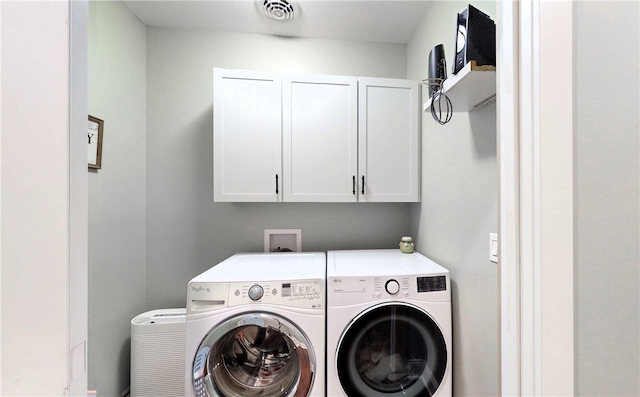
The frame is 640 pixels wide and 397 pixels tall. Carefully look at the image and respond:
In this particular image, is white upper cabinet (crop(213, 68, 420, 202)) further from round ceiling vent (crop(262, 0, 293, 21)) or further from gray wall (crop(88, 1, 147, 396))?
gray wall (crop(88, 1, 147, 396))

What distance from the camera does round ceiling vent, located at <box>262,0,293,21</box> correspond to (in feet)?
5.24

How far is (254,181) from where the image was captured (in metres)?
1.63

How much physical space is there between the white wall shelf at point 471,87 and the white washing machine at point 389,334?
83 centimetres

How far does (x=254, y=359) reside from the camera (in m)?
1.33

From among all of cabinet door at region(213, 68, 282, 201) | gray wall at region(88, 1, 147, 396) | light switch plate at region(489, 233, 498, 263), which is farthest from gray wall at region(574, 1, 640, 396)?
gray wall at region(88, 1, 147, 396)

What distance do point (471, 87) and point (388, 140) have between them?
791 mm

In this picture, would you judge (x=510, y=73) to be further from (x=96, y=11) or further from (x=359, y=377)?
(x=96, y=11)

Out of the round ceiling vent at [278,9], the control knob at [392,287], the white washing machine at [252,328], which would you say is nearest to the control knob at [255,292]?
the white washing machine at [252,328]

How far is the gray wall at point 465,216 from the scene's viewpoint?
41.3 inches

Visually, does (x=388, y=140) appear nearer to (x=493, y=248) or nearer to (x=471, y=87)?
(x=471, y=87)

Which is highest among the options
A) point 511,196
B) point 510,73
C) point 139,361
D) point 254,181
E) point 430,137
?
point 430,137

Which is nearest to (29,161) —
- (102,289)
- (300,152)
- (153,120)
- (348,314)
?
(348,314)

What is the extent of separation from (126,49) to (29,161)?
182 cm

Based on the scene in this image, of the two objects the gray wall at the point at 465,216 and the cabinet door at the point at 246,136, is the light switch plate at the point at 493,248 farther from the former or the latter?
the cabinet door at the point at 246,136
